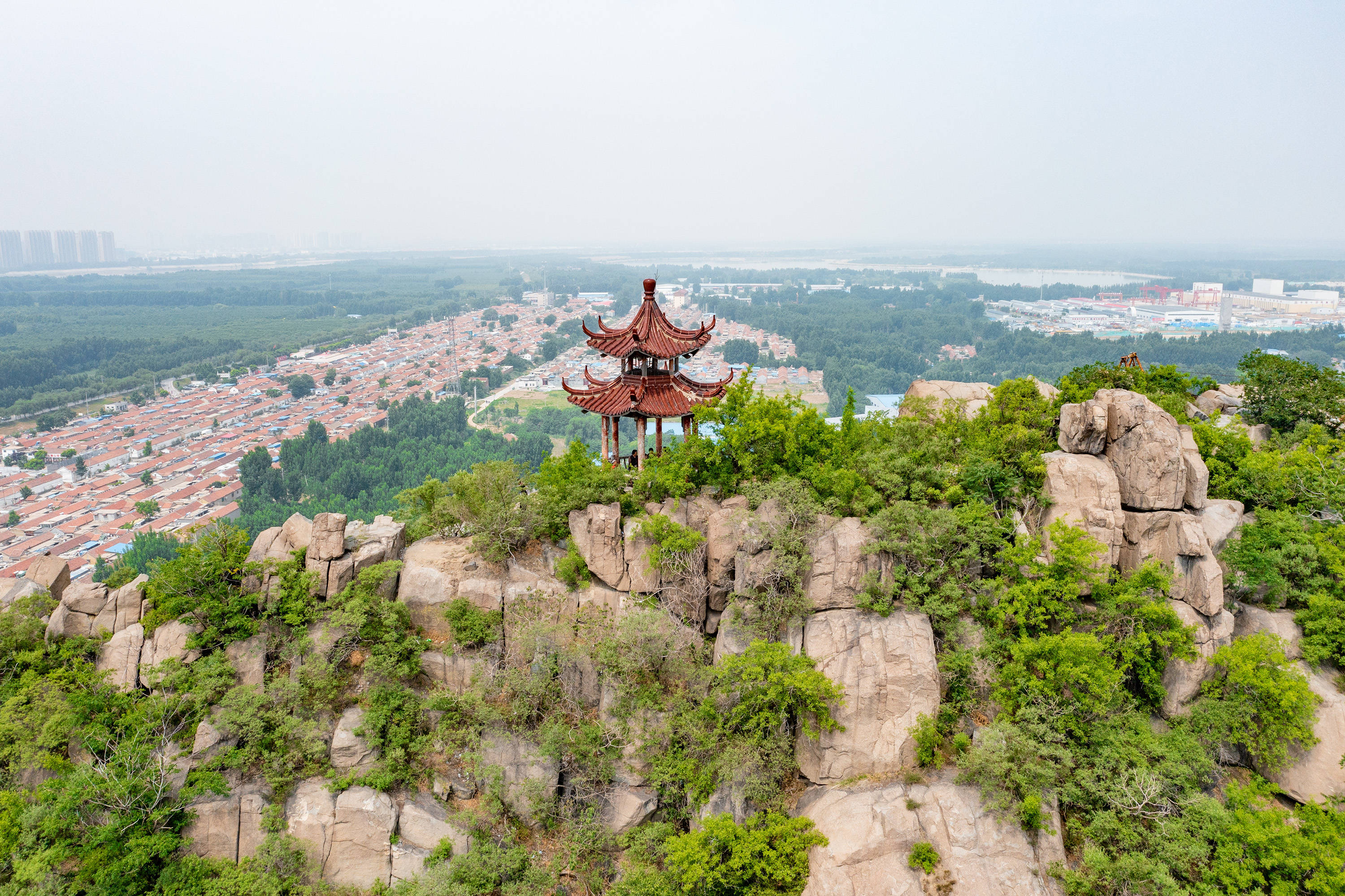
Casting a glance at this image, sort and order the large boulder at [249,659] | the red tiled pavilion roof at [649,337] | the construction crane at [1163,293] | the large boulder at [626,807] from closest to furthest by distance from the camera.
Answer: the large boulder at [626,807] < the large boulder at [249,659] < the red tiled pavilion roof at [649,337] < the construction crane at [1163,293]

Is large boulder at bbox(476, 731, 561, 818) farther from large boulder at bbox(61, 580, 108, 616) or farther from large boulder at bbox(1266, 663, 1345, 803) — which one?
large boulder at bbox(1266, 663, 1345, 803)

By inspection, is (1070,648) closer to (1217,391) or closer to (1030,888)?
(1030,888)

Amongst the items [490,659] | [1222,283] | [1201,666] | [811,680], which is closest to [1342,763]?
[1201,666]

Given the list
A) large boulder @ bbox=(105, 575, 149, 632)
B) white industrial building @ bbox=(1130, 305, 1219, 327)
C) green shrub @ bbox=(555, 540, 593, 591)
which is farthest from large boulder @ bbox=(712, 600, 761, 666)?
white industrial building @ bbox=(1130, 305, 1219, 327)

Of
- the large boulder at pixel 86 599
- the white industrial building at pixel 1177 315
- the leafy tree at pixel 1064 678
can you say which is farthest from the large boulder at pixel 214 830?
the white industrial building at pixel 1177 315

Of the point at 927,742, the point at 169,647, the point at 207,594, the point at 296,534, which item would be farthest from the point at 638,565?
the point at 169,647

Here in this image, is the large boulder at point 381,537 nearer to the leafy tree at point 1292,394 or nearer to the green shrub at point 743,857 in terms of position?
the green shrub at point 743,857
